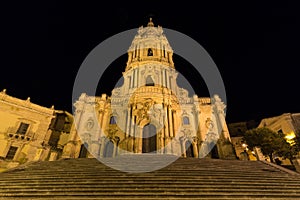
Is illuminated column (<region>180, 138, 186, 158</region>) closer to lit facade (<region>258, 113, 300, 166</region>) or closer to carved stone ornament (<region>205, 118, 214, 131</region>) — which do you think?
carved stone ornament (<region>205, 118, 214, 131</region>)

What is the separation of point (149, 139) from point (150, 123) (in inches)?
93.0

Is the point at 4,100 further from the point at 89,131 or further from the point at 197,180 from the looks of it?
the point at 197,180

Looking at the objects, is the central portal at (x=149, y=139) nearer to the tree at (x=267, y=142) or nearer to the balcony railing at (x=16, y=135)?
the tree at (x=267, y=142)

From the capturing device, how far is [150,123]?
26609mm

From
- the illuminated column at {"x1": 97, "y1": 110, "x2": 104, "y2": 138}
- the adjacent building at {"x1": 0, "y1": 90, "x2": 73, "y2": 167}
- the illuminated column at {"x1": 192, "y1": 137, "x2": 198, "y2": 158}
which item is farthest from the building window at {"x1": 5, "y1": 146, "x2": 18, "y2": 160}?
the illuminated column at {"x1": 192, "y1": 137, "x2": 198, "y2": 158}

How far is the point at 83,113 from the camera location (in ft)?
96.1

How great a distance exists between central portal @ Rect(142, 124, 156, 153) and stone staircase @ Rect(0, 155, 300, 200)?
11443 millimetres

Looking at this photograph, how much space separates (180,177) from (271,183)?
5.12m

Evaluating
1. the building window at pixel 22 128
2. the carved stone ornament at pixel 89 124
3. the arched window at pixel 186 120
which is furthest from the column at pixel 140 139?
the building window at pixel 22 128

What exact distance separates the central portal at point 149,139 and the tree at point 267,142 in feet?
40.8

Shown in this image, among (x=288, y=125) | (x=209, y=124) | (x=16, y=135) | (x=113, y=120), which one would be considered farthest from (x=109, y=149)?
(x=288, y=125)

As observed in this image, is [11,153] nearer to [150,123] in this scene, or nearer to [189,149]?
[150,123]

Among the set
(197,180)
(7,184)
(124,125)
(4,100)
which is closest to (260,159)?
(197,180)

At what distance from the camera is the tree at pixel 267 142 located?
21.9m
